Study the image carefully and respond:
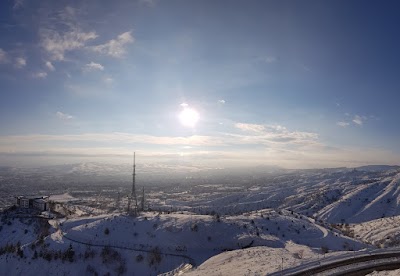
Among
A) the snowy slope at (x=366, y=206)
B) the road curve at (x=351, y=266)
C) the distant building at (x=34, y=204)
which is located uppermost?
the road curve at (x=351, y=266)

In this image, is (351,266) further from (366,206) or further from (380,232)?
(366,206)

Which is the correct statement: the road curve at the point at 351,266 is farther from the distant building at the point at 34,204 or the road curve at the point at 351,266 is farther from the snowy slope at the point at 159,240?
the distant building at the point at 34,204

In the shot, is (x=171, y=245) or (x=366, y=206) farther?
(x=366, y=206)

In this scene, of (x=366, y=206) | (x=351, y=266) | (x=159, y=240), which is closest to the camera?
(x=351, y=266)

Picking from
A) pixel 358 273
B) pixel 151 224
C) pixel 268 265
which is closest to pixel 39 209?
pixel 151 224

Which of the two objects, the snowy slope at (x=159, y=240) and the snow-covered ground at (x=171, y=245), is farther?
the snowy slope at (x=159, y=240)

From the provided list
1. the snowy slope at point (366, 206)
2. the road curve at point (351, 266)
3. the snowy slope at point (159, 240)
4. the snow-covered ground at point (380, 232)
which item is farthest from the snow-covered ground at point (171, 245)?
the snowy slope at point (366, 206)

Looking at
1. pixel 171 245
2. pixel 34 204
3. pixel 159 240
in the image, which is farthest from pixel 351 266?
pixel 34 204

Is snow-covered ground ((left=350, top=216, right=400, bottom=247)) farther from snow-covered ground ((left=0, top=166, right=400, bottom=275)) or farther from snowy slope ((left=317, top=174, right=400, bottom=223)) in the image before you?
snowy slope ((left=317, top=174, right=400, bottom=223))

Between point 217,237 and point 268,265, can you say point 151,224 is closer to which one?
point 217,237

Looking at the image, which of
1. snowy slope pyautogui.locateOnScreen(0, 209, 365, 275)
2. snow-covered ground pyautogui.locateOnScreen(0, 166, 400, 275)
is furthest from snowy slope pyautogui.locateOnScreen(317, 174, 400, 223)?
snowy slope pyautogui.locateOnScreen(0, 209, 365, 275)

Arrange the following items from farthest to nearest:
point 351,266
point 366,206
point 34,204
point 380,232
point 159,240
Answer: point 366,206 < point 34,204 < point 380,232 < point 159,240 < point 351,266
